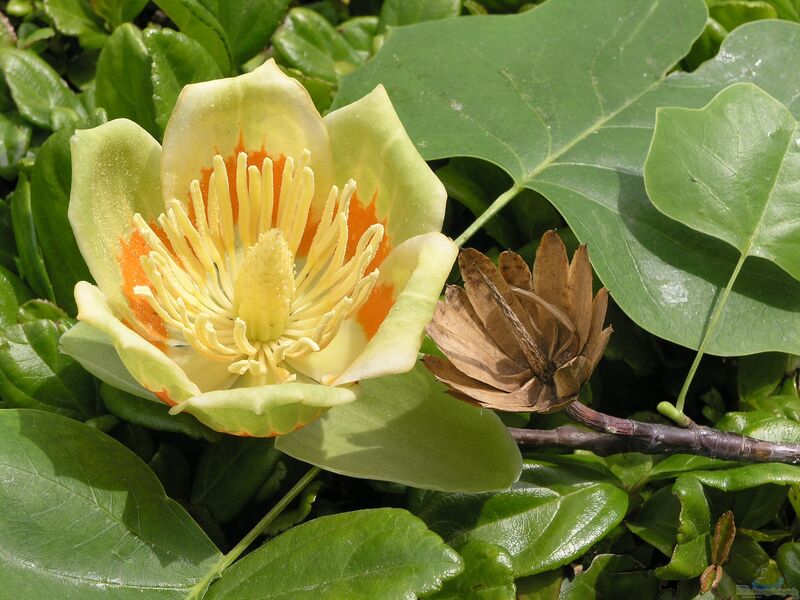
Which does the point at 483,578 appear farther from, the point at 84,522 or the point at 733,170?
the point at 733,170

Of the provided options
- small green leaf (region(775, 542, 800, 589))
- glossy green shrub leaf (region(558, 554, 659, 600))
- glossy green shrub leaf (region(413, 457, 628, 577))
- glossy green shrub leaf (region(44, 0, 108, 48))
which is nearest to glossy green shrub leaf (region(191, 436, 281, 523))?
glossy green shrub leaf (region(413, 457, 628, 577))

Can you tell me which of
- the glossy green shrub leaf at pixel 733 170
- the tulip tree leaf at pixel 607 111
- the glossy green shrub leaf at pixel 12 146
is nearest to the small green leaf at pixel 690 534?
the tulip tree leaf at pixel 607 111

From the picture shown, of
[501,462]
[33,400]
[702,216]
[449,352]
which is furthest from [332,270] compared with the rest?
[702,216]

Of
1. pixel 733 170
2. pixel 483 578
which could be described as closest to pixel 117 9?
pixel 733 170

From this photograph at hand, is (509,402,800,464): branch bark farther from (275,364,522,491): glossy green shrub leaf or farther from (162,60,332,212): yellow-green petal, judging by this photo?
(162,60,332,212): yellow-green petal

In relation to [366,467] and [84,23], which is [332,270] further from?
[84,23]

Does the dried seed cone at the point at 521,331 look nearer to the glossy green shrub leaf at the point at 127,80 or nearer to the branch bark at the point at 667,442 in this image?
the branch bark at the point at 667,442
